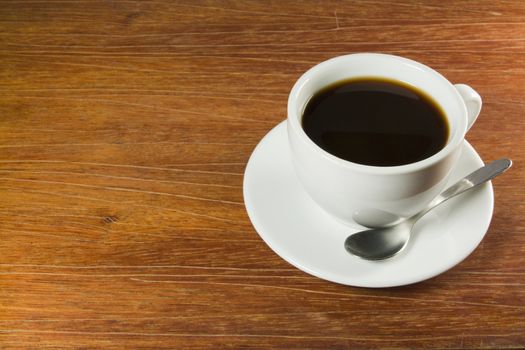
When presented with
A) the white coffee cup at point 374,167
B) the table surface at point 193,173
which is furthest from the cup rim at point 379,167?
the table surface at point 193,173

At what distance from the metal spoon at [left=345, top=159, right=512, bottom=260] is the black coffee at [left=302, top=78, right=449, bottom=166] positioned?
7 cm

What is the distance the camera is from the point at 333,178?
61 cm

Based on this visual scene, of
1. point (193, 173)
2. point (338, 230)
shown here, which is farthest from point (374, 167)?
point (193, 173)

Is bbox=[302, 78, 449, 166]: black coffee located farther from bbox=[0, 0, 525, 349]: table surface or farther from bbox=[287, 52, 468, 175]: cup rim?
bbox=[0, 0, 525, 349]: table surface

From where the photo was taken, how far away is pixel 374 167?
59cm

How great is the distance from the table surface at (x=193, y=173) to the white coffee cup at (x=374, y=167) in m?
0.08

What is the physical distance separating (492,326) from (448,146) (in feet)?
0.60

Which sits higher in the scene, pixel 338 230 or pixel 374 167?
pixel 374 167

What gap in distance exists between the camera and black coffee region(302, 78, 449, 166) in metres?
0.64

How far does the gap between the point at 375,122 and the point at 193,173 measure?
23 cm

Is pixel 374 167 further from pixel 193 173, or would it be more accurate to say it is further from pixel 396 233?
pixel 193 173

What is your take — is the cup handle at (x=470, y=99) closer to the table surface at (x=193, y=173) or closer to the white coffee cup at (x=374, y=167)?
the white coffee cup at (x=374, y=167)

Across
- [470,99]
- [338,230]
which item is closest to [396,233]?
[338,230]

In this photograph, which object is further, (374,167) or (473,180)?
(473,180)
